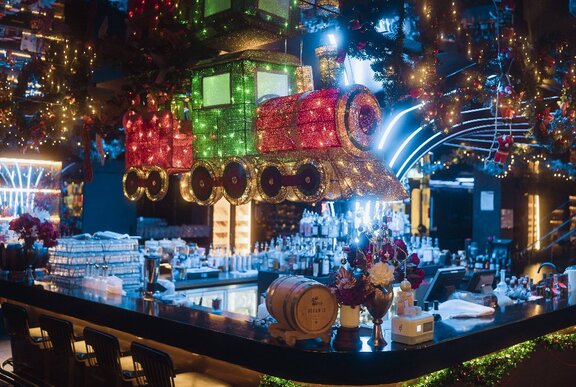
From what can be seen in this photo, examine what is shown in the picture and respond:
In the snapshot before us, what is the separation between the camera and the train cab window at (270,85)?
4.52 m

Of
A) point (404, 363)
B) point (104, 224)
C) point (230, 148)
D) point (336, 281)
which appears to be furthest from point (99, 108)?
point (104, 224)

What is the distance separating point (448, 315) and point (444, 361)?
777mm

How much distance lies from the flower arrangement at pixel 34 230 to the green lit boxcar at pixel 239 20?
8.35ft

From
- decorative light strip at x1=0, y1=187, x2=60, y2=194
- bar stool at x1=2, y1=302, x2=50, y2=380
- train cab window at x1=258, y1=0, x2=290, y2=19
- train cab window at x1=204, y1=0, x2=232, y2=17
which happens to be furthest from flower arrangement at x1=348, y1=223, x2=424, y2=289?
decorative light strip at x1=0, y1=187, x2=60, y2=194

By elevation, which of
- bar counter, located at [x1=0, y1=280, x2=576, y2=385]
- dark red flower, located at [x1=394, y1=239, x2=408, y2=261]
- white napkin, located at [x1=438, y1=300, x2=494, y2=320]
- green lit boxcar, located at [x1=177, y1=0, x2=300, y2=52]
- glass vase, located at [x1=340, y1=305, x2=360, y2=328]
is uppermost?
green lit boxcar, located at [x1=177, y1=0, x2=300, y2=52]

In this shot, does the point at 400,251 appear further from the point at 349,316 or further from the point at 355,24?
the point at 355,24

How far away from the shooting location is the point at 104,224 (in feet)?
41.3

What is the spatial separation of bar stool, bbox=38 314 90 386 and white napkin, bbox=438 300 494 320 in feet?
8.42

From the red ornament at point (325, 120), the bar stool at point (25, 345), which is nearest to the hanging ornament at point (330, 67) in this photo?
the red ornament at point (325, 120)

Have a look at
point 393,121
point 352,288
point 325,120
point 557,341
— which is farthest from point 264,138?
point 393,121

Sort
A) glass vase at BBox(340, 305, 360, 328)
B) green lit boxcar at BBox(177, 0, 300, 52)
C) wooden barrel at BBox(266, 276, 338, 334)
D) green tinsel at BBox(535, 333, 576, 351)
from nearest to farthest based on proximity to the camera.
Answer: wooden barrel at BBox(266, 276, 338, 334)
glass vase at BBox(340, 305, 360, 328)
green lit boxcar at BBox(177, 0, 300, 52)
green tinsel at BBox(535, 333, 576, 351)

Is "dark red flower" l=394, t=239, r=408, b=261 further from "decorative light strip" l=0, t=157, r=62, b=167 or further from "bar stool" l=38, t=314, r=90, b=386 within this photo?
"decorative light strip" l=0, t=157, r=62, b=167

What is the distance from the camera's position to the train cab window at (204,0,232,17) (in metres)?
4.54

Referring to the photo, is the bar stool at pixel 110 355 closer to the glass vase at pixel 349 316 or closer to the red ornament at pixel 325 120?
the glass vase at pixel 349 316
